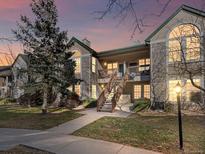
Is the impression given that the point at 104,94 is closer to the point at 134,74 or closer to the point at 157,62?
the point at 134,74

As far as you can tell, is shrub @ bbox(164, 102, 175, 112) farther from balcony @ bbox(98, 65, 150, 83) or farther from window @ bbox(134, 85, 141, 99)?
window @ bbox(134, 85, 141, 99)

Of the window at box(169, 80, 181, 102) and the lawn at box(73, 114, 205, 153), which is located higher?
the window at box(169, 80, 181, 102)

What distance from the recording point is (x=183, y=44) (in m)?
20.0

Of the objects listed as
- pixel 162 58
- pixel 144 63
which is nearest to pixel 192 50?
pixel 162 58

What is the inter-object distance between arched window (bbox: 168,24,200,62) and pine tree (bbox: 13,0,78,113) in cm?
926

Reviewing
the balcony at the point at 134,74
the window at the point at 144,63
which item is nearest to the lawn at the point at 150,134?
the balcony at the point at 134,74

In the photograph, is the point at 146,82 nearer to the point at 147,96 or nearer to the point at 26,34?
the point at 147,96

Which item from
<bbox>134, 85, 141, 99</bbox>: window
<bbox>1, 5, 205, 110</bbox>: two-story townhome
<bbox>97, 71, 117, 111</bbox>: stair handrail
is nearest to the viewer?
<bbox>1, 5, 205, 110</bbox>: two-story townhome

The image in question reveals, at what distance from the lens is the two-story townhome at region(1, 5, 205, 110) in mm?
19438

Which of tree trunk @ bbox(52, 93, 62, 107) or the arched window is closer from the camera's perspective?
the arched window

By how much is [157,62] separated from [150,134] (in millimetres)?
11808

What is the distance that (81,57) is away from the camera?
1072 inches

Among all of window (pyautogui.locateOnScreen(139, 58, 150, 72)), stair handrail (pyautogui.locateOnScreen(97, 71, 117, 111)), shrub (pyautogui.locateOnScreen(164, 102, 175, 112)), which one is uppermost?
window (pyautogui.locateOnScreen(139, 58, 150, 72))

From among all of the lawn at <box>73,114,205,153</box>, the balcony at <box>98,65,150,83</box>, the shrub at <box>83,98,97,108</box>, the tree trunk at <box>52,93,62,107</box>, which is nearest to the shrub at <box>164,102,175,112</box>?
the balcony at <box>98,65,150,83</box>
